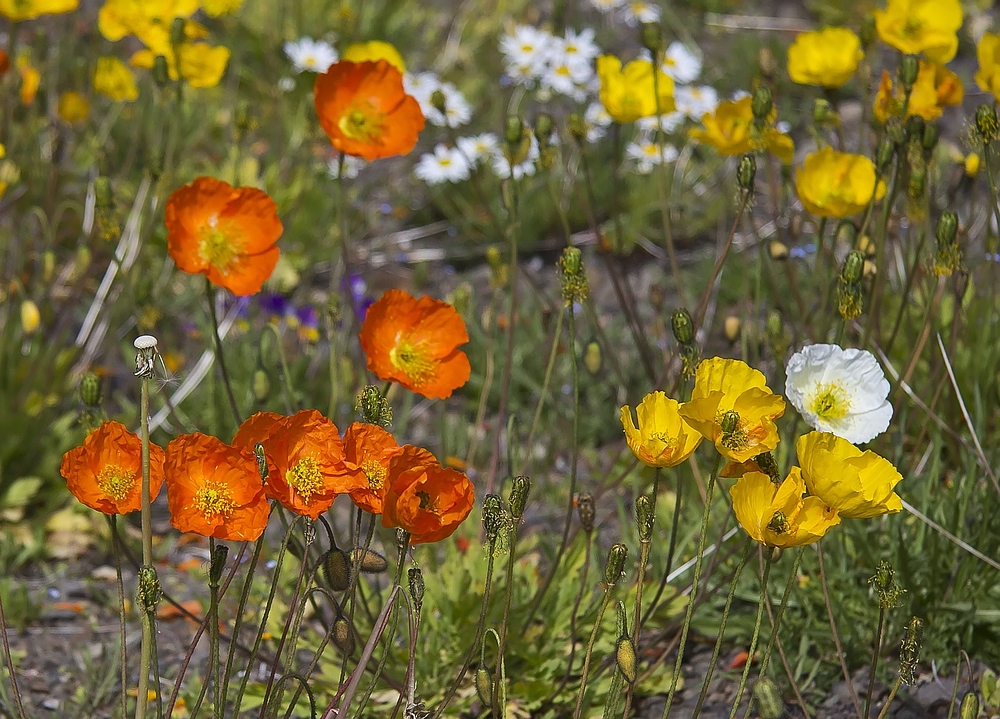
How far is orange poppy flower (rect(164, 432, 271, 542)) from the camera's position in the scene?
139cm

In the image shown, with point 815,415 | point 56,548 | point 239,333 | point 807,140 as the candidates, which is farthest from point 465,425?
point 807,140

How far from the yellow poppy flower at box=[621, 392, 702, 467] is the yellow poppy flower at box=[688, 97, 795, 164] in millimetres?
816

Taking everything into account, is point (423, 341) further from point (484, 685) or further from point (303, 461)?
point (484, 685)

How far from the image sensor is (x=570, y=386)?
308 cm

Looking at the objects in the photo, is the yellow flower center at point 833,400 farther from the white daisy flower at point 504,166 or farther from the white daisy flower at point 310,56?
the white daisy flower at point 310,56

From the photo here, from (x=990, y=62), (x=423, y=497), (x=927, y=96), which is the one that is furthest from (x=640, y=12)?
(x=423, y=497)

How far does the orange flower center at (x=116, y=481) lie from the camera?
144 centimetres

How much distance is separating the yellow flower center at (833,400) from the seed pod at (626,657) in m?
0.47

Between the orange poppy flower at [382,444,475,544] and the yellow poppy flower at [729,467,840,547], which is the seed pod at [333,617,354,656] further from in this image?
the yellow poppy flower at [729,467,840,547]

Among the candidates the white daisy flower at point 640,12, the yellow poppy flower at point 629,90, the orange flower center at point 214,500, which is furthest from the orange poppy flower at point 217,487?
the white daisy flower at point 640,12

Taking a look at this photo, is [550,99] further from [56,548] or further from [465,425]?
[56,548]

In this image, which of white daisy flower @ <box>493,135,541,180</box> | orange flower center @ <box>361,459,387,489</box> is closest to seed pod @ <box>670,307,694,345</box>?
orange flower center @ <box>361,459,387,489</box>

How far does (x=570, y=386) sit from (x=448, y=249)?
3.27 ft

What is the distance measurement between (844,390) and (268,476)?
2.74 ft
